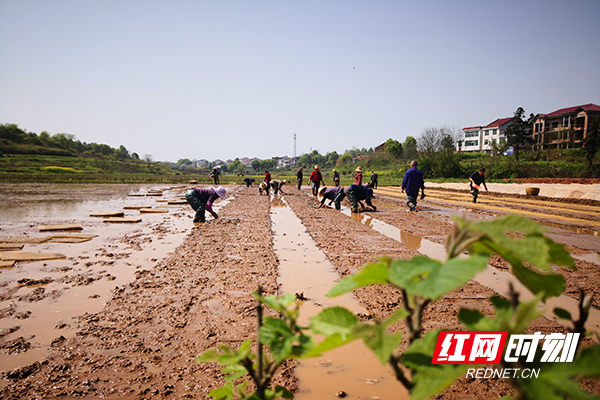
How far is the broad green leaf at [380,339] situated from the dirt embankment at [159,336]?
290 centimetres

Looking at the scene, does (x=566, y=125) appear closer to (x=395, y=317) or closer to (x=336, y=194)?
(x=336, y=194)

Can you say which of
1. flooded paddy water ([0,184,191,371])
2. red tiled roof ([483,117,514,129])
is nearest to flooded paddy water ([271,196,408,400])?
flooded paddy water ([0,184,191,371])

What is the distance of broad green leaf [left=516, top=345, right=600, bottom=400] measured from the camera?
21.2 inches

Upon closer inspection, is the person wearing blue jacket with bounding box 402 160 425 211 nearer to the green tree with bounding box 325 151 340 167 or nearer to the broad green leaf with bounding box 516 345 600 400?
the broad green leaf with bounding box 516 345 600 400

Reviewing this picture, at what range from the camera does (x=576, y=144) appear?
2120 inches

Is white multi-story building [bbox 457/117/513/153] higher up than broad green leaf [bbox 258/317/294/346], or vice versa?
white multi-story building [bbox 457/117/513/153]

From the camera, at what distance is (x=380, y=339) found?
0.66 meters

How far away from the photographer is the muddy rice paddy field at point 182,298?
3.25 meters

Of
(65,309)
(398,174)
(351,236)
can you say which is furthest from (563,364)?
(398,174)

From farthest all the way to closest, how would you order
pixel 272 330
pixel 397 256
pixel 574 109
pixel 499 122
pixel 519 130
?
pixel 499 122, pixel 574 109, pixel 519 130, pixel 397 256, pixel 272 330

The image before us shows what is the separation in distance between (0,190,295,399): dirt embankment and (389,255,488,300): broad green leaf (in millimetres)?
2962

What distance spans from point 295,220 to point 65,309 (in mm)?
8938

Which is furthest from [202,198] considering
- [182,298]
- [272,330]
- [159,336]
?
[272,330]

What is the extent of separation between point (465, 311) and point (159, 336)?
4.18 m
